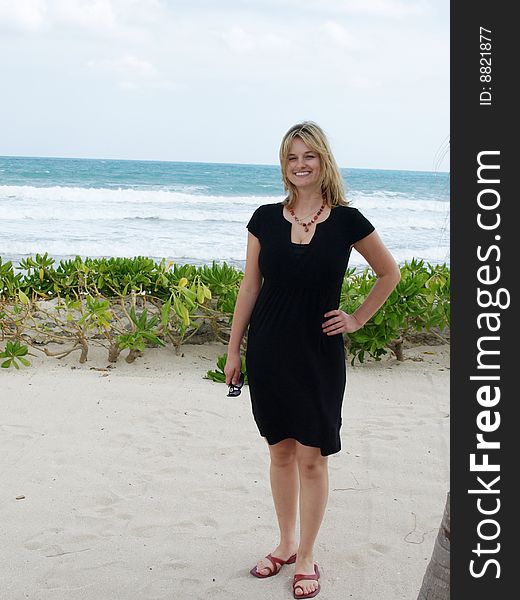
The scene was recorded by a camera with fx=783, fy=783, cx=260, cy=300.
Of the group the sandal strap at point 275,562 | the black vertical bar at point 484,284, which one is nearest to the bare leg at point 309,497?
the sandal strap at point 275,562

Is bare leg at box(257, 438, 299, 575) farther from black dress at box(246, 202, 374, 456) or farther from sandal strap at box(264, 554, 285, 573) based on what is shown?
black dress at box(246, 202, 374, 456)

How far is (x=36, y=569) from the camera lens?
10.4ft

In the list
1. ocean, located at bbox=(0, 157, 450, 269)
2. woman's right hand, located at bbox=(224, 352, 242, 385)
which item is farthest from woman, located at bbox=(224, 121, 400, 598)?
ocean, located at bbox=(0, 157, 450, 269)

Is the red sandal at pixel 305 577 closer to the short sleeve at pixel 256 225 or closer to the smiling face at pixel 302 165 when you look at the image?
the short sleeve at pixel 256 225

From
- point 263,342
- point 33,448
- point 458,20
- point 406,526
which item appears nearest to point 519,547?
point 458,20

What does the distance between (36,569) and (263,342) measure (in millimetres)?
1331

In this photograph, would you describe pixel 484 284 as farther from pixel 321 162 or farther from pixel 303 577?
pixel 303 577

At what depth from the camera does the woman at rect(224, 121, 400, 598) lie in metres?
2.84

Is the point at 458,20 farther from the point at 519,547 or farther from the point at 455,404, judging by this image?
the point at 519,547

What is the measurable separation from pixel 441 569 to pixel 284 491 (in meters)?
0.99

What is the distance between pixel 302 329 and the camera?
9.36 feet

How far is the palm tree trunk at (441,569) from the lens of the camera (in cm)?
222

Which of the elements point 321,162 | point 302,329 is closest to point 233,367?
point 302,329

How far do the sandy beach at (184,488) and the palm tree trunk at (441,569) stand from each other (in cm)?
78
